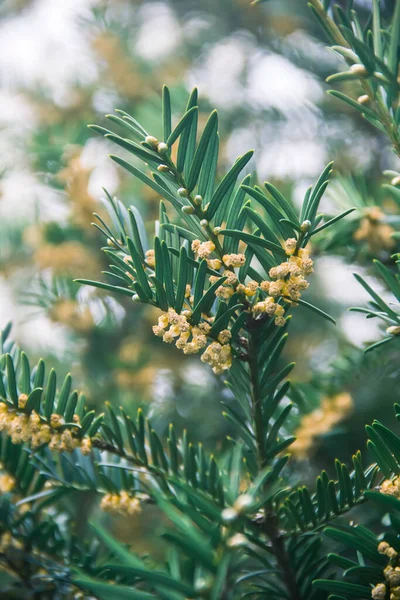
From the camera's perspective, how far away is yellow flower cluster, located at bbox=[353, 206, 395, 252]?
399mm

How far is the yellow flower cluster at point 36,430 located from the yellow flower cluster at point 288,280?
0.41 feet

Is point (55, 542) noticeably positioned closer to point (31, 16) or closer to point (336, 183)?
point (336, 183)

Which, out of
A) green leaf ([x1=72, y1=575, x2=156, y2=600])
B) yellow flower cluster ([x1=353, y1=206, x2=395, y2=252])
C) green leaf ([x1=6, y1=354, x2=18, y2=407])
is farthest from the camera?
yellow flower cluster ([x1=353, y1=206, x2=395, y2=252])

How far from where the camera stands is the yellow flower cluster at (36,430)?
28 cm

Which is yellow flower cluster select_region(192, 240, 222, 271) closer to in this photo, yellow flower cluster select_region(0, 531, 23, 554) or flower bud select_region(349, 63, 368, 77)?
flower bud select_region(349, 63, 368, 77)

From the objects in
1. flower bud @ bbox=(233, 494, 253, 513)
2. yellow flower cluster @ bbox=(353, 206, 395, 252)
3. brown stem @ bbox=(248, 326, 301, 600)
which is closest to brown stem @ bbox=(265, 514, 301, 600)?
brown stem @ bbox=(248, 326, 301, 600)

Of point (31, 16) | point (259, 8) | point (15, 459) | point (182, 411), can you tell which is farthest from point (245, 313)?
point (31, 16)

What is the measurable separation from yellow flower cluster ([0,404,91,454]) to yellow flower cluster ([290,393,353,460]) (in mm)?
204

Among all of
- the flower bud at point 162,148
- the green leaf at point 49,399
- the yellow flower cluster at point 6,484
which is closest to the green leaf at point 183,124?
the flower bud at point 162,148

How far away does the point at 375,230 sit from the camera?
0.40 meters

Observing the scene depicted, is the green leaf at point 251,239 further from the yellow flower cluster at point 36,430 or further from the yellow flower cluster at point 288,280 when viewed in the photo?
the yellow flower cluster at point 36,430

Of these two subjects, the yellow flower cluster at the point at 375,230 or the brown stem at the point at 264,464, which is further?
the yellow flower cluster at the point at 375,230

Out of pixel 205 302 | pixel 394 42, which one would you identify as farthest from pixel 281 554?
pixel 394 42

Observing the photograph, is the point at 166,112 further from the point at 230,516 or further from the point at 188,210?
the point at 230,516
